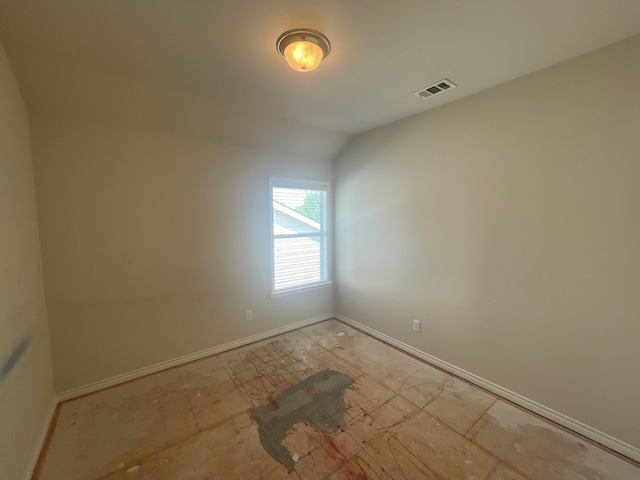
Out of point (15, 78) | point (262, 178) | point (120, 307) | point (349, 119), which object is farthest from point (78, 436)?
point (349, 119)

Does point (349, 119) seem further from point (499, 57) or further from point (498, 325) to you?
point (498, 325)

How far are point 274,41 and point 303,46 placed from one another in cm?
19

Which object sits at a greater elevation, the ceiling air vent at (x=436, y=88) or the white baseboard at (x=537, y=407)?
the ceiling air vent at (x=436, y=88)

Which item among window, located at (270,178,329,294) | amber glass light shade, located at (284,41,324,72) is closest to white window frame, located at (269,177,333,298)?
window, located at (270,178,329,294)

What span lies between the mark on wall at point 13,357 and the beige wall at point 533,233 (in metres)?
3.08

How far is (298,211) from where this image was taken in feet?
11.6

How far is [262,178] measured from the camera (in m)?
3.13

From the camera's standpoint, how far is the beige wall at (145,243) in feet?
7.02

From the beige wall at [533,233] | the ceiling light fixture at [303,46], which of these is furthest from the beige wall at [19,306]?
the beige wall at [533,233]

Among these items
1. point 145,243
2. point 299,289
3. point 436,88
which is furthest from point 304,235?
point 436,88

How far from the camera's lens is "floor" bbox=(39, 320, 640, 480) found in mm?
1543

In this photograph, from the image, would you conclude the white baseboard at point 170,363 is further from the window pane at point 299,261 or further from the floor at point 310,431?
the window pane at point 299,261

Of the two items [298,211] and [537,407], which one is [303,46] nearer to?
[298,211]

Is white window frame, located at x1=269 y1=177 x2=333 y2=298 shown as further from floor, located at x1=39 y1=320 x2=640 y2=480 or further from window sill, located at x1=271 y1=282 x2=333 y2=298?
floor, located at x1=39 y1=320 x2=640 y2=480
